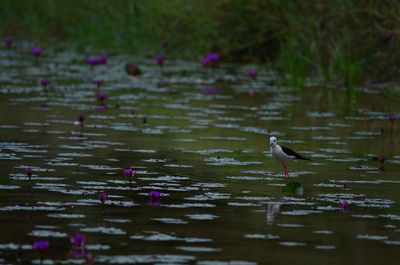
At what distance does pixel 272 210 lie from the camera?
6289 millimetres

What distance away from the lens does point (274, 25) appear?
57.7 ft

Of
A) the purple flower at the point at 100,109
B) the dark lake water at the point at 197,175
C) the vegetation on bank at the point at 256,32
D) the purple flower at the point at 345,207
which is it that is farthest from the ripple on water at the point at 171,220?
the vegetation on bank at the point at 256,32

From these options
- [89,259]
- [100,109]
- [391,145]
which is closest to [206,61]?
[100,109]

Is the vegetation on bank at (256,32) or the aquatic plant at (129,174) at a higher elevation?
the vegetation on bank at (256,32)

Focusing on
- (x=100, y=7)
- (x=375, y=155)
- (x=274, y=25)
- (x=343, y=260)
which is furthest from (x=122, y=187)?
(x=100, y=7)

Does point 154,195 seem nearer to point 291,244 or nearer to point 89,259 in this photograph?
point 291,244

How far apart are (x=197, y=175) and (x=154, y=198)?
1094 millimetres

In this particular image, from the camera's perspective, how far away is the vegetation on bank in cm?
1494

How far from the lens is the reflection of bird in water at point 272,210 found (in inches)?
235

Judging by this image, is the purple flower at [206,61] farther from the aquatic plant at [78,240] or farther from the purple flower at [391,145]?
the aquatic plant at [78,240]

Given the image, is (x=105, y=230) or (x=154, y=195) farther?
(x=154, y=195)

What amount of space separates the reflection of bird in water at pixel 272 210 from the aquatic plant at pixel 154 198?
70 cm

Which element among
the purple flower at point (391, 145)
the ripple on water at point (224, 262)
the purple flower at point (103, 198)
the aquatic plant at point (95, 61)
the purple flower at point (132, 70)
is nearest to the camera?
the ripple on water at point (224, 262)

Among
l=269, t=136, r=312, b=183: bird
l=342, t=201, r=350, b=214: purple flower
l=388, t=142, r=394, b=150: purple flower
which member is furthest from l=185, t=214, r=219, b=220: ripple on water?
l=388, t=142, r=394, b=150: purple flower
